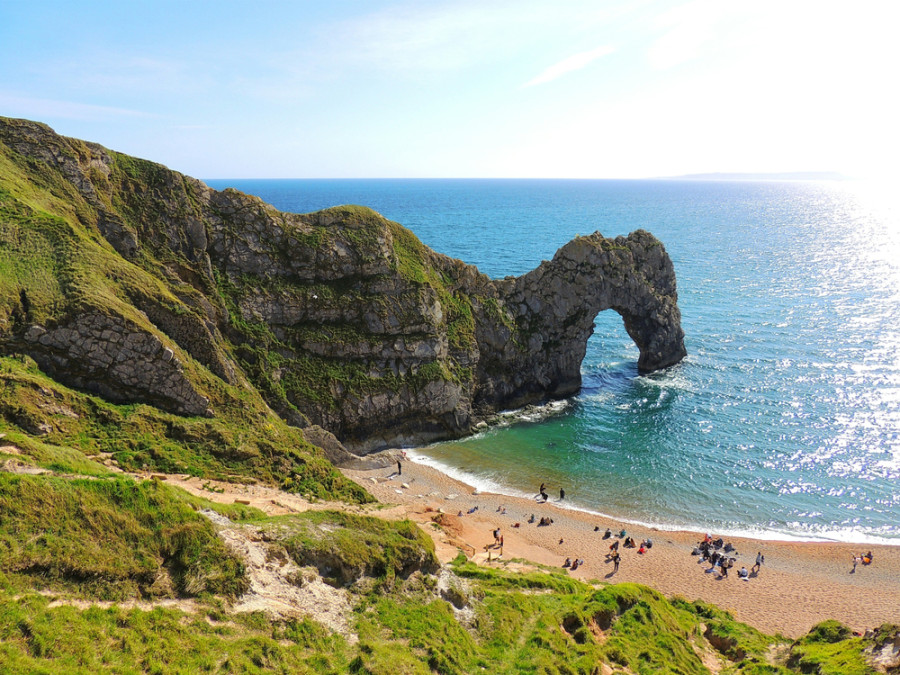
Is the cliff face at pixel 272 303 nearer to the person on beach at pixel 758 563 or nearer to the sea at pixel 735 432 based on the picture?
the sea at pixel 735 432

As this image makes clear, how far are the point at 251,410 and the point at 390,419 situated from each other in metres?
15.9

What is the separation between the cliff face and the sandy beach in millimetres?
9864

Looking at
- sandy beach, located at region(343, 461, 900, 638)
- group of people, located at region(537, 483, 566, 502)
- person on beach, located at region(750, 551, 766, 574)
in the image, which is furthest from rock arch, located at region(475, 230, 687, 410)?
person on beach, located at region(750, 551, 766, 574)

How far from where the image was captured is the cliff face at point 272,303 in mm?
32000

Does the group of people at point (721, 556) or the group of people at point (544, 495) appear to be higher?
the group of people at point (544, 495)

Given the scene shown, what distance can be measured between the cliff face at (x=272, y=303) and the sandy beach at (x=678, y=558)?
388 inches

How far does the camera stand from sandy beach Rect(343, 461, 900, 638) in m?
32.6

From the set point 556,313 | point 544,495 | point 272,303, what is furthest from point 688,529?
point 272,303

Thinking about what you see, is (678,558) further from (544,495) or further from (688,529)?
(544,495)

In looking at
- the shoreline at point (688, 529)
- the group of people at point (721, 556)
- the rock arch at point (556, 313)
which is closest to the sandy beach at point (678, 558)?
the group of people at point (721, 556)

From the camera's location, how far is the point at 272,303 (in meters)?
46.5

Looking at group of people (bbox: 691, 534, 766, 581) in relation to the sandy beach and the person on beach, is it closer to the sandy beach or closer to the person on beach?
the person on beach

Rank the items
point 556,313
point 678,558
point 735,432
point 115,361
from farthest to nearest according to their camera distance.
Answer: point 556,313 < point 735,432 < point 678,558 < point 115,361

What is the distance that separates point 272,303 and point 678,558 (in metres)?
39.1
